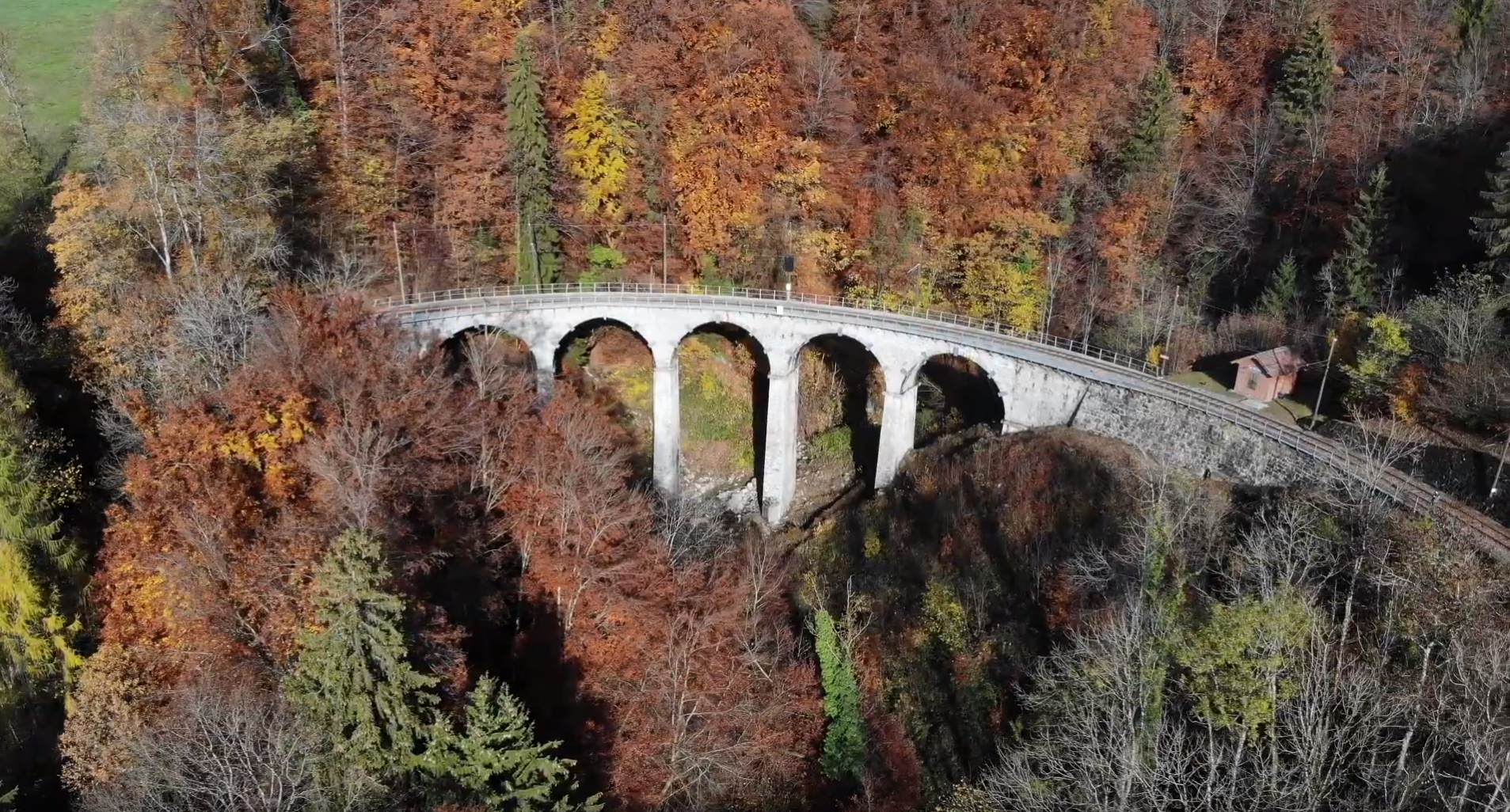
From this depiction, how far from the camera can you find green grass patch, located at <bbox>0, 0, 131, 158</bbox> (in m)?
49.9

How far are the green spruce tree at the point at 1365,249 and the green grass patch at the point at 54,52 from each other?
6208 cm

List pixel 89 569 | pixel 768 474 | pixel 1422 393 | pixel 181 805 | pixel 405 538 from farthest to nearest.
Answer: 1. pixel 768 474
2. pixel 1422 393
3. pixel 89 569
4. pixel 405 538
5. pixel 181 805

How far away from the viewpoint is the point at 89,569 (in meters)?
29.7

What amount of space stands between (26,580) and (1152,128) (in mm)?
52871

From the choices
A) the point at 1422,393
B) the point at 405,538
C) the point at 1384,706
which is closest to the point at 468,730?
the point at 405,538

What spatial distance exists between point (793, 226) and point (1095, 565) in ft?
89.7

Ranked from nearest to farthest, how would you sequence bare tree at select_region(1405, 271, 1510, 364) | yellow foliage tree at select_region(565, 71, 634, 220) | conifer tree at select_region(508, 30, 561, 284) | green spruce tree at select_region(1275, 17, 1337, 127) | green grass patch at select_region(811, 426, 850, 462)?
bare tree at select_region(1405, 271, 1510, 364) < conifer tree at select_region(508, 30, 561, 284) < green spruce tree at select_region(1275, 17, 1337, 127) < yellow foliage tree at select_region(565, 71, 634, 220) < green grass patch at select_region(811, 426, 850, 462)

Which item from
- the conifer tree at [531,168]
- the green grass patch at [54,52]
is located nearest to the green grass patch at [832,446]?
the conifer tree at [531,168]

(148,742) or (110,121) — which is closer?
(148,742)

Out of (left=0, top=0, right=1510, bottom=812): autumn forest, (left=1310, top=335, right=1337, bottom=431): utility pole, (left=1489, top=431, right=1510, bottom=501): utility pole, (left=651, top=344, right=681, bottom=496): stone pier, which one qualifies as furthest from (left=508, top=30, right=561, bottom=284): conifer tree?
(left=1489, top=431, right=1510, bottom=501): utility pole

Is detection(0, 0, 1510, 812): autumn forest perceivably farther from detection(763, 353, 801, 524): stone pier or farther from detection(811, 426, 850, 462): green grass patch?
detection(763, 353, 801, 524): stone pier

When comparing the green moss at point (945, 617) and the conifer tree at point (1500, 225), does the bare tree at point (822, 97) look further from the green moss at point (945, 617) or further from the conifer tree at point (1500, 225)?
the conifer tree at point (1500, 225)

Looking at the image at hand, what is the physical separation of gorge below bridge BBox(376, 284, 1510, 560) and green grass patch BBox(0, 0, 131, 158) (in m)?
21.0

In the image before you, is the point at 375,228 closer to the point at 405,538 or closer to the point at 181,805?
the point at 405,538
